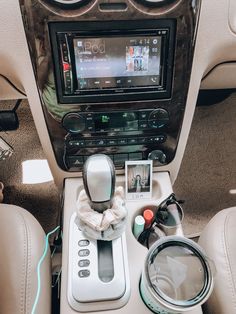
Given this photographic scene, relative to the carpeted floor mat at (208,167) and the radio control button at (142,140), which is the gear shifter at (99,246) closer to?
the radio control button at (142,140)

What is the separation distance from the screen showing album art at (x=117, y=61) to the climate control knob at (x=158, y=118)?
0.07 metres

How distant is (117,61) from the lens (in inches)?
27.7

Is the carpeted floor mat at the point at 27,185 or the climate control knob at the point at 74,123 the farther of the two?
the carpeted floor mat at the point at 27,185

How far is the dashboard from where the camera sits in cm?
65

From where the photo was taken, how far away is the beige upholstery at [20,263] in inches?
27.1

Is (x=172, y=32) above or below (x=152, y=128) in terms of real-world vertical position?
above

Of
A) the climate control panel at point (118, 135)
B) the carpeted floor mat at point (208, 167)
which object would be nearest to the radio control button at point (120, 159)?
the climate control panel at point (118, 135)

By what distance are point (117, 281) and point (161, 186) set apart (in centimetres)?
27

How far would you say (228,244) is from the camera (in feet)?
2.51

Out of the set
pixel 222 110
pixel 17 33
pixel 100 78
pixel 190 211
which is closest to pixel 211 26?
pixel 100 78

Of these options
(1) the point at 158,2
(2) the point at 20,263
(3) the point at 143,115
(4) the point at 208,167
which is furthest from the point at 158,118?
(4) the point at 208,167

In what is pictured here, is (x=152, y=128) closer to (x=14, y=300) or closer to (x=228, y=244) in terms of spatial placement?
(x=228, y=244)

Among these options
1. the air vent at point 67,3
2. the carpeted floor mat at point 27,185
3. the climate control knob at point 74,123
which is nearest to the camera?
the air vent at point 67,3

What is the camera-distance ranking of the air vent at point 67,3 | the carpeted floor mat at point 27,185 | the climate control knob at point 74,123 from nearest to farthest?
the air vent at point 67,3 < the climate control knob at point 74,123 < the carpeted floor mat at point 27,185
